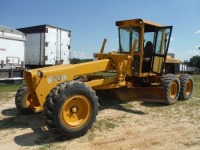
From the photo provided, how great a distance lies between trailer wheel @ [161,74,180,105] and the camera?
30.9 feet

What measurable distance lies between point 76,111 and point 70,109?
144 mm

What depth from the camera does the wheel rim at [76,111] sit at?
605cm

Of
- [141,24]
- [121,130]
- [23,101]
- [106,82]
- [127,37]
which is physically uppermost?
[141,24]

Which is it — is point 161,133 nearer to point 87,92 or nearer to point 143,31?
point 87,92

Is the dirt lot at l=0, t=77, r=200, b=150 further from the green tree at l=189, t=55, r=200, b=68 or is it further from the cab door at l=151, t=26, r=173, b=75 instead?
the green tree at l=189, t=55, r=200, b=68

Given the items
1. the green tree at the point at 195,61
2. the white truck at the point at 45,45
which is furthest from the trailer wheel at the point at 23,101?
the green tree at the point at 195,61

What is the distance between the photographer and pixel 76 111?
6273mm

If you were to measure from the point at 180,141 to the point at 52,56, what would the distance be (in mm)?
14840

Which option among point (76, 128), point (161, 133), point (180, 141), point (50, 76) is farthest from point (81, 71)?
point (180, 141)

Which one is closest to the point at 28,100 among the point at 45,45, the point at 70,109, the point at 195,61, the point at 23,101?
the point at 23,101

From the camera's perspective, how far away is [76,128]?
238 inches

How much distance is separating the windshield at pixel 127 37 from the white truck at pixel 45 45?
396 inches

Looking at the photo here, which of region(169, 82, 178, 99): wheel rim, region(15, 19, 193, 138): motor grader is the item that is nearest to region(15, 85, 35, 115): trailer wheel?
region(15, 19, 193, 138): motor grader

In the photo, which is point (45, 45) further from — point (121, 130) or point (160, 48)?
point (121, 130)
